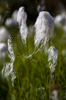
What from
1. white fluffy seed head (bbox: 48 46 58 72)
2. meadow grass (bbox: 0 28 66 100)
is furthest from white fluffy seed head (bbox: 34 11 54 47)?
meadow grass (bbox: 0 28 66 100)

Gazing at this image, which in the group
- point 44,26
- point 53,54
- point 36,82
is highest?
point 44,26

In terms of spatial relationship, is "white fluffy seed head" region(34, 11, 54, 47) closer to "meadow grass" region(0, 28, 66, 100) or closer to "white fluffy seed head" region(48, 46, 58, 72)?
Result: "white fluffy seed head" region(48, 46, 58, 72)

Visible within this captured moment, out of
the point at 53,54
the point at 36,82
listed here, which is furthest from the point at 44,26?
the point at 36,82

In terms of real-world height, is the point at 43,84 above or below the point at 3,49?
below

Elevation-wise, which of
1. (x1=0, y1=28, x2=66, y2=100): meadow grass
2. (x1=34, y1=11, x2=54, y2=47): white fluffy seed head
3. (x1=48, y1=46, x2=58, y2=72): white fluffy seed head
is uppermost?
(x1=34, y1=11, x2=54, y2=47): white fluffy seed head

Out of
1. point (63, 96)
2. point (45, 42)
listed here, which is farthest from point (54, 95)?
point (45, 42)

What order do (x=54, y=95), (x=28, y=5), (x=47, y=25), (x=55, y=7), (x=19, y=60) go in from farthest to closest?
(x=55, y=7)
(x=28, y=5)
(x=19, y=60)
(x=54, y=95)
(x=47, y=25)

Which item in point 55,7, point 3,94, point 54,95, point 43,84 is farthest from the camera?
point 55,7

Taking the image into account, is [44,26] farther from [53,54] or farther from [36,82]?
[36,82]

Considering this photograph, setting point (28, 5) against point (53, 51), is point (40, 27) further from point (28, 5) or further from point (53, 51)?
point (28, 5)
